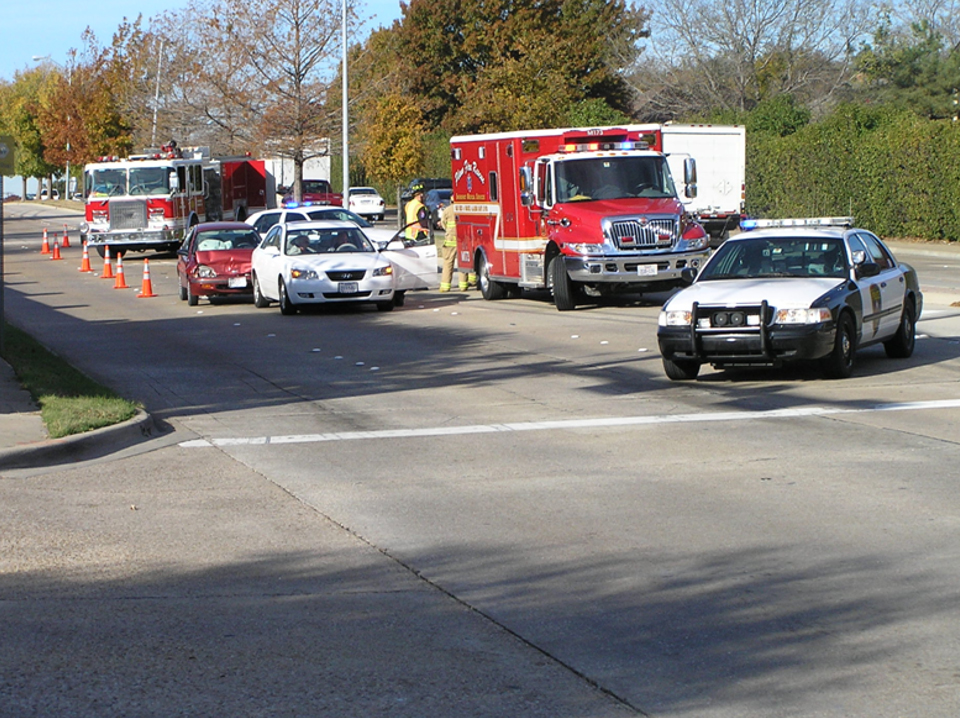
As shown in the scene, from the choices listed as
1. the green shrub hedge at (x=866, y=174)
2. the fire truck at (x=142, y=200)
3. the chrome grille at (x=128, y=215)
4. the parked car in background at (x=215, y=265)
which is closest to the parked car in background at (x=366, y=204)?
the fire truck at (x=142, y=200)

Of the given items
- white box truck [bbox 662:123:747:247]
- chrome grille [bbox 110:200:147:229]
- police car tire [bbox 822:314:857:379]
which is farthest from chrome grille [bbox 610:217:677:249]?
chrome grille [bbox 110:200:147:229]

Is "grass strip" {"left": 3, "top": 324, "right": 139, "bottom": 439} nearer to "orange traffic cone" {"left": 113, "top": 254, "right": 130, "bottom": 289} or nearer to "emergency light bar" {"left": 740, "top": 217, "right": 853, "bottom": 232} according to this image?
"emergency light bar" {"left": 740, "top": 217, "right": 853, "bottom": 232}

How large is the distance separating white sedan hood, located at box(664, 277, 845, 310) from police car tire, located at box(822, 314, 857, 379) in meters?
0.40

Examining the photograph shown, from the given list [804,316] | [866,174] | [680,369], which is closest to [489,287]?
[680,369]

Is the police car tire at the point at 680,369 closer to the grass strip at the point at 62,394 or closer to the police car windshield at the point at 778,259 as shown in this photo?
the police car windshield at the point at 778,259

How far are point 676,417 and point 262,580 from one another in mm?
5732

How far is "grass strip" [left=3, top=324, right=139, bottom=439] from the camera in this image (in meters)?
10.9

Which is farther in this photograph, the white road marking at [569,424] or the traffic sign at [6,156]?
the traffic sign at [6,156]

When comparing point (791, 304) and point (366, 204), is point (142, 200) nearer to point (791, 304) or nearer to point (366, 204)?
point (366, 204)

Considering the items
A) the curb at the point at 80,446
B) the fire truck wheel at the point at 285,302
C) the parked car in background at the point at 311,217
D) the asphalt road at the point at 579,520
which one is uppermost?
the parked car in background at the point at 311,217

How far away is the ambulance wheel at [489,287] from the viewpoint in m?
25.4

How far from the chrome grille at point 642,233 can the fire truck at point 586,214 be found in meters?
0.02

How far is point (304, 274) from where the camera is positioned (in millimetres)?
22406

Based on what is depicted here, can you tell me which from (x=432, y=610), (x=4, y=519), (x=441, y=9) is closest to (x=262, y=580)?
(x=432, y=610)
